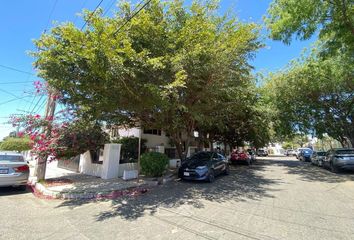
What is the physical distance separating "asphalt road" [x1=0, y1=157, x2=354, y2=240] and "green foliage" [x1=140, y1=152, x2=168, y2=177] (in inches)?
110

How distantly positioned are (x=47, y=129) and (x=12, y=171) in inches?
127

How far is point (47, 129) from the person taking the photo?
1198cm

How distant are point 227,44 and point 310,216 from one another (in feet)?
23.1

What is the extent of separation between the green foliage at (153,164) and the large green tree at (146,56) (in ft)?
7.84

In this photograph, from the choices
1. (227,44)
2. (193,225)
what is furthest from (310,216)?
(227,44)

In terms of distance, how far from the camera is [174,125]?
517 inches

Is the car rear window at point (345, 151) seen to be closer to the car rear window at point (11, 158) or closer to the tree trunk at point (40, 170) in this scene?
the tree trunk at point (40, 170)

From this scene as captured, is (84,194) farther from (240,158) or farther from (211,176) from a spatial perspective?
(240,158)

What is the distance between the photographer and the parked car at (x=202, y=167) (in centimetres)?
1172

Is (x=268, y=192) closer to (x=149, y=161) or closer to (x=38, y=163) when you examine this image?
(x=149, y=161)

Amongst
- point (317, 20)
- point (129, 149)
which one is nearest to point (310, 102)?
point (317, 20)

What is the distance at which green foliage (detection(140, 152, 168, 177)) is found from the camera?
484 inches

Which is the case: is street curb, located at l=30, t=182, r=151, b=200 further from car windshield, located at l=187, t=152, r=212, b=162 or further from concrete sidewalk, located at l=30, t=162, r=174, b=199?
car windshield, located at l=187, t=152, r=212, b=162

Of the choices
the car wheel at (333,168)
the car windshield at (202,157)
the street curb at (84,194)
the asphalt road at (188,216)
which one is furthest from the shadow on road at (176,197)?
the car wheel at (333,168)
